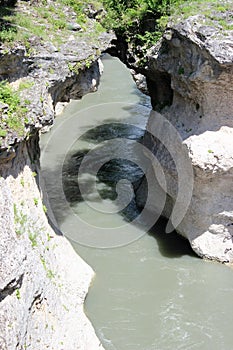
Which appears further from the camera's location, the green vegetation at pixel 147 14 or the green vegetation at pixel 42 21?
the green vegetation at pixel 147 14

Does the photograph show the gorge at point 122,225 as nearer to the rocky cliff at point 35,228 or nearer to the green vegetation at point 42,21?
the rocky cliff at point 35,228

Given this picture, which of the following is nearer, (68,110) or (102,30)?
(102,30)

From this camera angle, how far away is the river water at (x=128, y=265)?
11711 millimetres

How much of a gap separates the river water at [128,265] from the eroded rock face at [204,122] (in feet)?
2.77

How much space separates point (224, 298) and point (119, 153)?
30.8 ft

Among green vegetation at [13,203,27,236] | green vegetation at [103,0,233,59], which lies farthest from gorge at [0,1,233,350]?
green vegetation at [103,0,233,59]

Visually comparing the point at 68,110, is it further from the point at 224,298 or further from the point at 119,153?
the point at 224,298

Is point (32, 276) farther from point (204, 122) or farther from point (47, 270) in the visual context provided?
point (204, 122)

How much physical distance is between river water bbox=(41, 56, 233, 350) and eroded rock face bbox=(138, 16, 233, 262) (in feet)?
2.77

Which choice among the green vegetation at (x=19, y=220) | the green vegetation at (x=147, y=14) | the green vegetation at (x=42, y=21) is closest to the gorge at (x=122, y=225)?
the green vegetation at (x=19, y=220)

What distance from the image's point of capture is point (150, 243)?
14961 millimetres

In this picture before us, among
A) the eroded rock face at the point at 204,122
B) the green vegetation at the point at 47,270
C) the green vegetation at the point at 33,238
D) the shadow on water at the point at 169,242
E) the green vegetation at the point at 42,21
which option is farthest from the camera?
the shadow on water at the point at 169,242

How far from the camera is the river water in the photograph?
11711 millimetres

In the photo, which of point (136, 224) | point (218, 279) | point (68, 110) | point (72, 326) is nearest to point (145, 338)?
point (72, 326)
